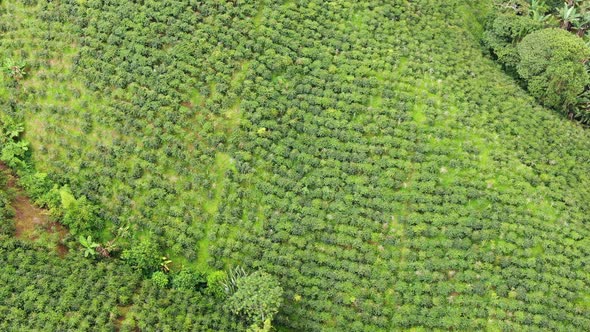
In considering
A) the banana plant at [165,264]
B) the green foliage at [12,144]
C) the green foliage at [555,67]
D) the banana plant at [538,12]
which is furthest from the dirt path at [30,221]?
the banana plant at [538,12]

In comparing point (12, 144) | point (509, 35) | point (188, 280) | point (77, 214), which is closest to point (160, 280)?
point (188, 280)

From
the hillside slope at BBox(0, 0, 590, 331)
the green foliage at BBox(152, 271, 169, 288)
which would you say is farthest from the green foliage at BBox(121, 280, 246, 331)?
the hillside slope at BBox(0, 0, 590, 331)

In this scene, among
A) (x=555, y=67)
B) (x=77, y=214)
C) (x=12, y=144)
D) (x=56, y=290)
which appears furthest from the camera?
(x=555, y=67)

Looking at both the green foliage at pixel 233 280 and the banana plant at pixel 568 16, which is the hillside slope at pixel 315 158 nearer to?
the green foliage at pixel 233 280

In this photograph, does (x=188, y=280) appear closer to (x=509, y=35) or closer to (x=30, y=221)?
(x=30, y=221)

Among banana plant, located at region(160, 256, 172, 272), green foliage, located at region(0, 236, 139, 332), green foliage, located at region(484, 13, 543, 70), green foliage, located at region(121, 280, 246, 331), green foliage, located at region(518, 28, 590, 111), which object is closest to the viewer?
green foliage, located at region(0, 236, 139, 332)

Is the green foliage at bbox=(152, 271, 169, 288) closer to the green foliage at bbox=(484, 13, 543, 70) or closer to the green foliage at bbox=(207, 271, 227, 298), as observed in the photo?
the green foliage at bbox=(207, 271, 227, 298)

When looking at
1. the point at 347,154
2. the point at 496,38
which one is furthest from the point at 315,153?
the point at 496,38
